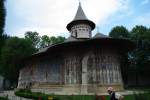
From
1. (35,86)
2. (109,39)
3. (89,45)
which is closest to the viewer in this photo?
(109,39)

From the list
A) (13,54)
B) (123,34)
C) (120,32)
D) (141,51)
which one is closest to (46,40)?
(13,54)

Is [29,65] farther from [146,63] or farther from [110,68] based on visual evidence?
[146,63]

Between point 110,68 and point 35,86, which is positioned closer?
point 110,68

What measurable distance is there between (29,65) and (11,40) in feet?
35.8

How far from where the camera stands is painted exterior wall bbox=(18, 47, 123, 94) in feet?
54.8

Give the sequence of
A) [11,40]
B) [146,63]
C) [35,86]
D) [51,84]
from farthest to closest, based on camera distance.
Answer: [11,40]
[146,63]
[35,86]
[51,84]

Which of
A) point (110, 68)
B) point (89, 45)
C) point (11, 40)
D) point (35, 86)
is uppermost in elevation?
point (11, 40)

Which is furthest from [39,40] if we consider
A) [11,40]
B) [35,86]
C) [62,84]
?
[62,84]

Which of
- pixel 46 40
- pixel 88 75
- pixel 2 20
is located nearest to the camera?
pixel 2 20

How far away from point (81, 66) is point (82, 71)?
0.62m

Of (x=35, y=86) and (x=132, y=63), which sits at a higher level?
(x=132, y=63)

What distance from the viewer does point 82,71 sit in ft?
56.9

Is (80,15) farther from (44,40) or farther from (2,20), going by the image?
(44,40)

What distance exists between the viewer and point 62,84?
728 inches
